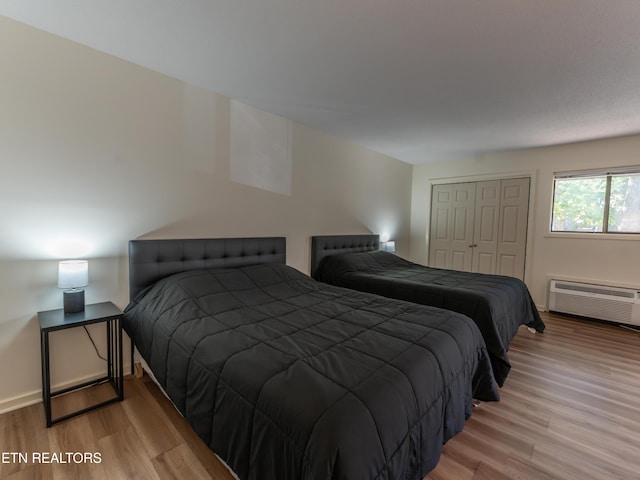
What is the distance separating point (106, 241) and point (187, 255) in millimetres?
559

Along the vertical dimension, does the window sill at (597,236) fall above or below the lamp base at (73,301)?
above

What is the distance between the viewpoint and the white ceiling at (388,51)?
1.56 m

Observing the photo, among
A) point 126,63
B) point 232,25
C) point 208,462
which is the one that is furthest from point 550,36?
point 208,462

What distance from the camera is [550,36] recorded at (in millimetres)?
1705

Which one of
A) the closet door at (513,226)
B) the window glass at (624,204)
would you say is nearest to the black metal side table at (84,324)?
the closet door at (513,226)

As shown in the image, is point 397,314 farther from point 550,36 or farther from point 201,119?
point 201,119

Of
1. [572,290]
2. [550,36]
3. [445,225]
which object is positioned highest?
[550,36]

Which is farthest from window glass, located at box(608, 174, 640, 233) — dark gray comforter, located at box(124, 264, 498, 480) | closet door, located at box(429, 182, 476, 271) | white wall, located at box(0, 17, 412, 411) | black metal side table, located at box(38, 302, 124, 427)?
black metal side table, located at box(38, 302, 124, 427)

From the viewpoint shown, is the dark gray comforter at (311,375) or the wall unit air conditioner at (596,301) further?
the wall unit air conditioner at (596,301)

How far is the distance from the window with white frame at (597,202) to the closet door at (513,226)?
352 mm

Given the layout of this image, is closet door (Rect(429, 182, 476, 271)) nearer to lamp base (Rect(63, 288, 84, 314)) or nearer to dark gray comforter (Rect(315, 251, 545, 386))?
dark gray comforter (Rect(315, 251, 545, 386))

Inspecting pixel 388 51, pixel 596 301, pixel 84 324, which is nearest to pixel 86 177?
pixel 84 324

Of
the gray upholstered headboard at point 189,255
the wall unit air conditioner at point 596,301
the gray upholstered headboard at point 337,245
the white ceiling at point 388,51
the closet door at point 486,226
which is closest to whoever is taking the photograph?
the white ceiling at point 388,51

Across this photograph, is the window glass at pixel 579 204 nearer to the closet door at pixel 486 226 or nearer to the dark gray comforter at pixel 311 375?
the closet door at pixel 486 226
